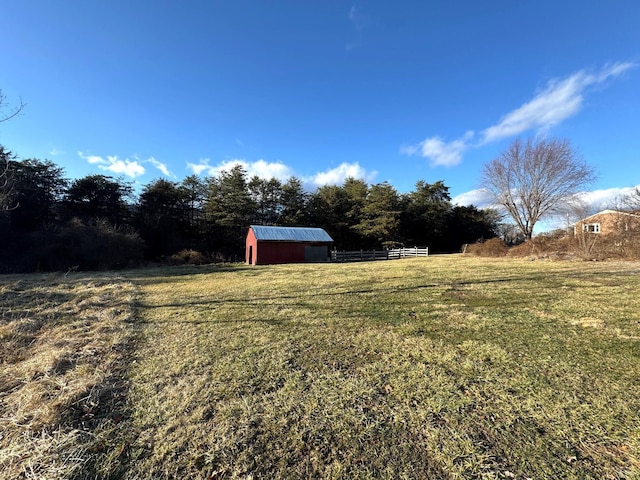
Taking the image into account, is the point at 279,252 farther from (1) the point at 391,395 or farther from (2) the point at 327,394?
(1) the point at 391,395

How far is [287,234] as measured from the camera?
24312 mm

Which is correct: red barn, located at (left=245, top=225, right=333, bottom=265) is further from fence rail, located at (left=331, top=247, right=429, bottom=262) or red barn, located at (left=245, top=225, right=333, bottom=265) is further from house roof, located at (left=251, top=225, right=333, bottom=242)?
fence rail, located at (left=331, top=247, right=429, bottom=262)

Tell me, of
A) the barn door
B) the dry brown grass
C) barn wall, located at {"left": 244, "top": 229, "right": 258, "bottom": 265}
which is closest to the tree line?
barn wall, located at {"left": 244, "top": 229, "right": 258, "bottom": 265}

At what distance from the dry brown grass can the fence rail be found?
841 inches

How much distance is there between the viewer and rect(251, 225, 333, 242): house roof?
2311cm

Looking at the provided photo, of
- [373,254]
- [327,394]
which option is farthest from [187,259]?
[327,394]

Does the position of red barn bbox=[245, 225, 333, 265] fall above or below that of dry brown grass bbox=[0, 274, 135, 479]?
above

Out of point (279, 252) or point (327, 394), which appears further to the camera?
point (279, 252)

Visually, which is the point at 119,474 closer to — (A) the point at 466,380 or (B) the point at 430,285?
(A) the point at 466,380

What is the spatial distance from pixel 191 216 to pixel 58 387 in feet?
104

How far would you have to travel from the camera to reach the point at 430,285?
9336 millimetres

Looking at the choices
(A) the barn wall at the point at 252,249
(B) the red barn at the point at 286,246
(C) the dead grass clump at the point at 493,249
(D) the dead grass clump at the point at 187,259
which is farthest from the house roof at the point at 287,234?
(C) the dead grass clump at the point at 493,249

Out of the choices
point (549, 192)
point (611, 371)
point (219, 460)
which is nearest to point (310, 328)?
point (219, 460)

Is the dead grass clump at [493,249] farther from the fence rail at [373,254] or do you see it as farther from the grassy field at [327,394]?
the grassy field at [327,394]
